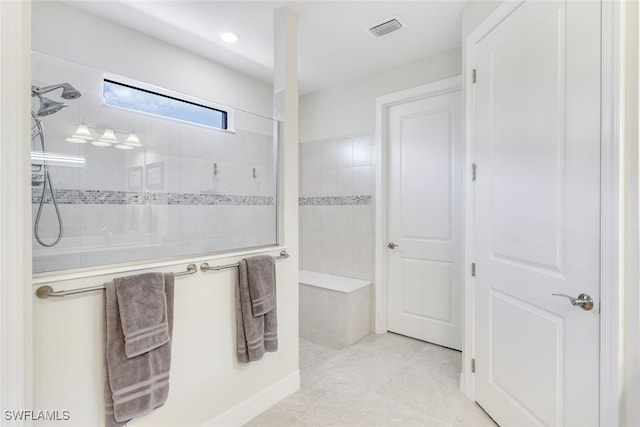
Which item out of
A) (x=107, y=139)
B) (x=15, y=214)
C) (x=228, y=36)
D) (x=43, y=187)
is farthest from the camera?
(x=228, y=36)

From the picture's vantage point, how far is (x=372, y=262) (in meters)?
3.09

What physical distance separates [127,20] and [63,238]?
5.69ft

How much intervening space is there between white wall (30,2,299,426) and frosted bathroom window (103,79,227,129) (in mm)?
571

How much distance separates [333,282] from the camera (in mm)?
3082

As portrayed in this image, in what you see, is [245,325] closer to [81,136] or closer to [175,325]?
[175,325]

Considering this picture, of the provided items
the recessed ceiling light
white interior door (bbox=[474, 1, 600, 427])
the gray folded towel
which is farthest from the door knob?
the recessed ceiling light

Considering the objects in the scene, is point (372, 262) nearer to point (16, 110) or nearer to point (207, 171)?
point (207, 171)

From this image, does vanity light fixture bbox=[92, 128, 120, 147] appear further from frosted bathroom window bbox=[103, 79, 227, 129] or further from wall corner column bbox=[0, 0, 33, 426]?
wall corner column bbox=[0, 0, 33, 426]

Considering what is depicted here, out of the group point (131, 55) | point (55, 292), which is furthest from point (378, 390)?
point (131, 55)

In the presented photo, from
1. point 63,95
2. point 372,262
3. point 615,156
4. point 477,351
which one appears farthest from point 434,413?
point 63,95

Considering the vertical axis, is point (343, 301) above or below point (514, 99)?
below

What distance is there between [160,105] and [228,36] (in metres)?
0.94

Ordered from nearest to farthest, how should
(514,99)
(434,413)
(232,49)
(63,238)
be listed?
(63,238) < (514,99) < (434,413) < (232,49)

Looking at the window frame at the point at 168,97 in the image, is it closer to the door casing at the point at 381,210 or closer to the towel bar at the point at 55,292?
the towel bar at the point at 55,292
